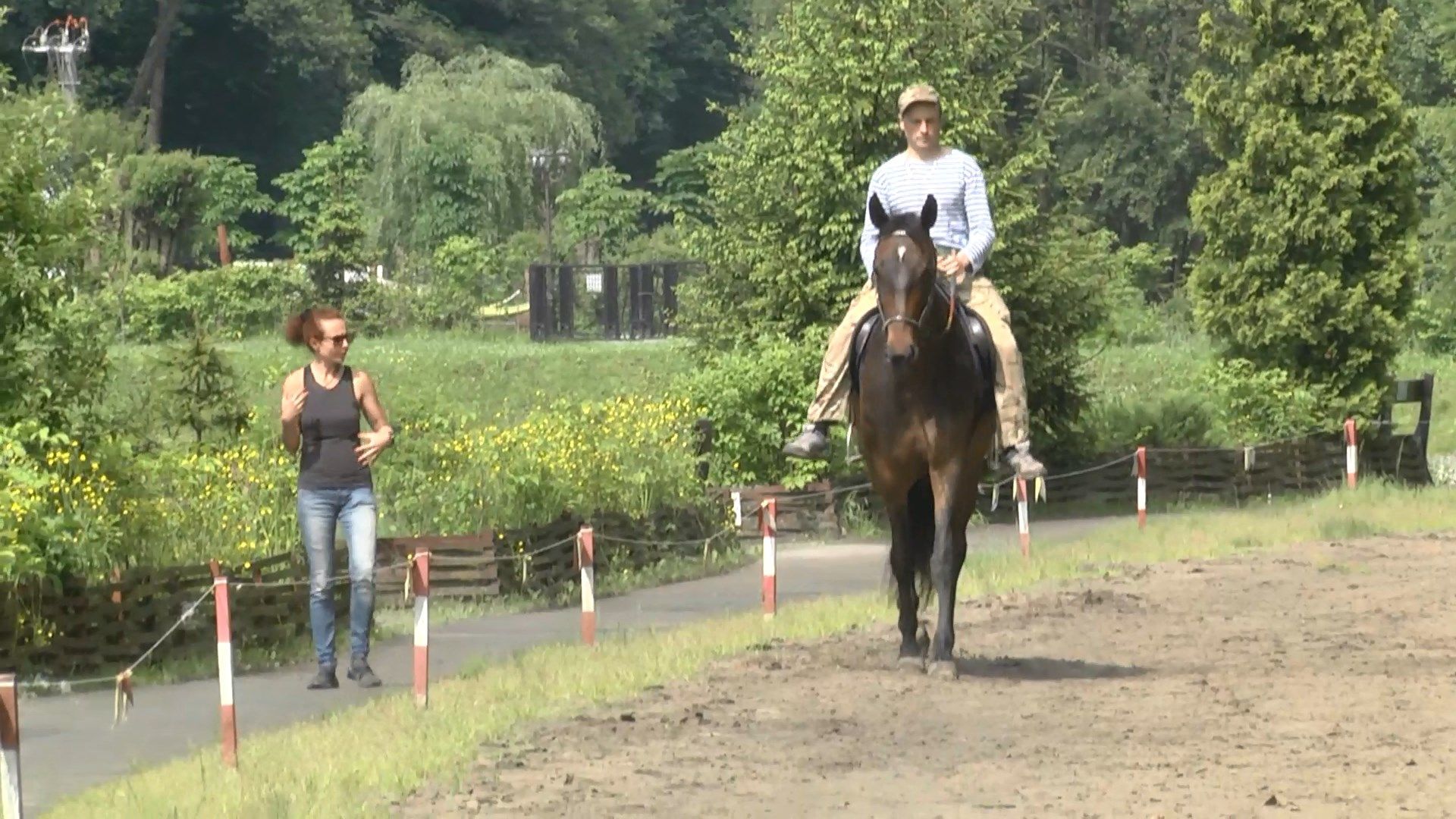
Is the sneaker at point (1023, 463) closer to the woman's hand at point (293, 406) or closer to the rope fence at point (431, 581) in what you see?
the rope fence at point (431, 581)

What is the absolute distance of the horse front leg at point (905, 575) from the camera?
14367 millimetres

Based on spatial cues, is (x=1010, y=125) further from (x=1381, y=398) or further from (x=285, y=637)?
(x=285, y=637)

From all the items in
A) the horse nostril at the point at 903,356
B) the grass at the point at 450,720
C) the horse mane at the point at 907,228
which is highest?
the horse mane at the point at 907,228

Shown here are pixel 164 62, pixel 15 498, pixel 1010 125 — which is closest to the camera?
pixel 15 498

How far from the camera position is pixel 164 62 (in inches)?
3600

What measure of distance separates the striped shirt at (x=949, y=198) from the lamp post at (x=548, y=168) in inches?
2172

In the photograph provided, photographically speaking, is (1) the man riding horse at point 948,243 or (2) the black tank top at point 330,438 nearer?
→ (1) the man riding horse at point 948,243

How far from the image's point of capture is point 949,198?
46.6 feet

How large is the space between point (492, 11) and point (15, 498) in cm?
8830

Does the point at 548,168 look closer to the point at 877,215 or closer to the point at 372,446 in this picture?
the point at 372,446

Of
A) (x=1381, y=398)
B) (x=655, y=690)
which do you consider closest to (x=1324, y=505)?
(x=1381, y=398)

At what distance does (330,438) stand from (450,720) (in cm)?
305

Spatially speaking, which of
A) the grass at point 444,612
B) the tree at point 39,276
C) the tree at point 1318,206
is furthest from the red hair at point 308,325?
the tree at point 1318,206

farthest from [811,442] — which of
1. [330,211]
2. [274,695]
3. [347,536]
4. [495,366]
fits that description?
[330,211]
